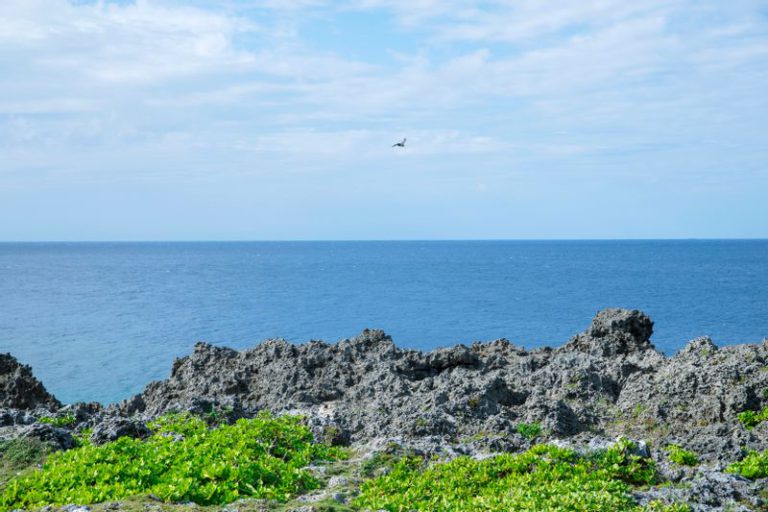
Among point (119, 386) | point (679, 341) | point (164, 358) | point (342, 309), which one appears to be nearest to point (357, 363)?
point (119, 386)

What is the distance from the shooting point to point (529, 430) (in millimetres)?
17516

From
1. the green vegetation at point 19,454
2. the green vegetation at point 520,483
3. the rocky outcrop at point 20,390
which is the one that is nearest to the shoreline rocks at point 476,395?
the rocky outcrop at point 20,390

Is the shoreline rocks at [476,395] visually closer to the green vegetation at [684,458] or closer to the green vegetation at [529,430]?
the green vegetation at [529,430]

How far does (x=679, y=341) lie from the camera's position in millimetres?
67875

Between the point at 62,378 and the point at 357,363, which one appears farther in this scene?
the point at 62,378

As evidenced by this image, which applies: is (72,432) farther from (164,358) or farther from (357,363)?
(164,358)

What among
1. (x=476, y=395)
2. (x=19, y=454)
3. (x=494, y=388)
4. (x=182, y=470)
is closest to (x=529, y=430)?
(x=476, y=395)

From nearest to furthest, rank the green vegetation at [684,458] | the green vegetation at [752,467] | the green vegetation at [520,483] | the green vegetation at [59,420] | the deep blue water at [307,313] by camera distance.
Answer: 1. the green vegetation at [520,483]
2. the green vegetation at [752,467]
3. the green vegetation at [684,458]
4. the green vegetation at [59,420]
5. the deep blue water at [307,313]

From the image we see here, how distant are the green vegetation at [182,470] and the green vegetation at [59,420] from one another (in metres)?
2.35

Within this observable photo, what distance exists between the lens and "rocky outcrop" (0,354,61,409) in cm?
2377

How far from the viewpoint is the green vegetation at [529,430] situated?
1733 cm

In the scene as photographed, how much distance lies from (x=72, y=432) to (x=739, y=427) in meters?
16.4

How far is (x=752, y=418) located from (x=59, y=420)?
58.1 feet

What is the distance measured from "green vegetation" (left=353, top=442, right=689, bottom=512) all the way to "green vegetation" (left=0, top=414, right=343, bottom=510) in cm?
199
